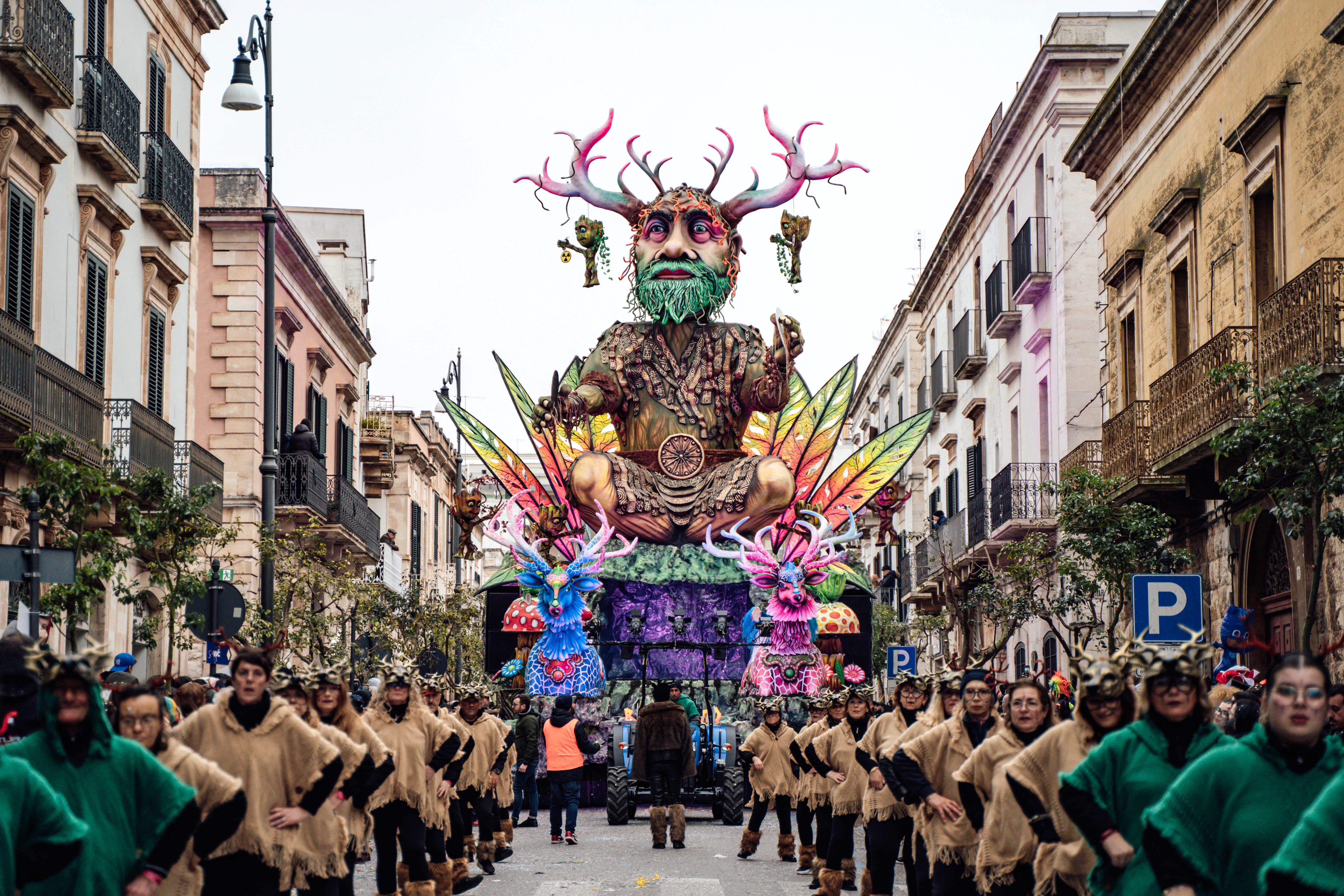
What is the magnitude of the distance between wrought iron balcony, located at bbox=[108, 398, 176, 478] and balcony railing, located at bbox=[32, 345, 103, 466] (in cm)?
83

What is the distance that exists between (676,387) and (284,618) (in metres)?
6.47

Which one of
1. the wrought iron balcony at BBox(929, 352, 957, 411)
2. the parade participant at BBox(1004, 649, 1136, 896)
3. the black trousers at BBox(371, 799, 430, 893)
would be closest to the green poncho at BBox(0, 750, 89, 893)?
the parade participant at BBox(1004, 649, 1136, 896)

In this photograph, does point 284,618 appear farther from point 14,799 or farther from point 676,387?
point 14,799

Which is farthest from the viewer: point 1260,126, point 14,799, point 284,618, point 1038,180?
point 1038,180

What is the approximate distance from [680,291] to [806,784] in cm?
992

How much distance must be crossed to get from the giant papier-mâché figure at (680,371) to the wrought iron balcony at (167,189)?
16.9 feet

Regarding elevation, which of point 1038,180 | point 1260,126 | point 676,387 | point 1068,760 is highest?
point 1038,180

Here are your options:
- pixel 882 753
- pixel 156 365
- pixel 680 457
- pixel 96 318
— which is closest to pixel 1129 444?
pixel 680 457

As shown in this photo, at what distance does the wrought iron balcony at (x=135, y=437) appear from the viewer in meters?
24.1

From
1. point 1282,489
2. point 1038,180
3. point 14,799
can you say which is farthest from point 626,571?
point 14,799

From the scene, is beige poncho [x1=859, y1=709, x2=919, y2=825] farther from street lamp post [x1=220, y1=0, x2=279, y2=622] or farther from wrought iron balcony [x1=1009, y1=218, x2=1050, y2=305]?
wrought iron balcony [x1=1009, y1=218, x2=1050, y2=305]

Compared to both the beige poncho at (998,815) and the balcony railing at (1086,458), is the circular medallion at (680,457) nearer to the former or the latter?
the balcony railing at (1086,458)

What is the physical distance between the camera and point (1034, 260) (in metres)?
34.2

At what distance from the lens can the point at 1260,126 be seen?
20844mm
